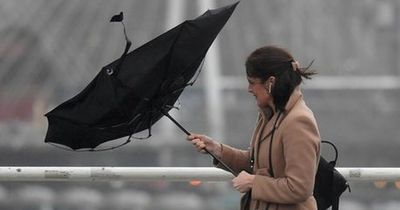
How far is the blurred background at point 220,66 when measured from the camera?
56.5 ft

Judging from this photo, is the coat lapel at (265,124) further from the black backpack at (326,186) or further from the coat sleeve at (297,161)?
the black backpack at (326,186)

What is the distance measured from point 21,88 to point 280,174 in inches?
789

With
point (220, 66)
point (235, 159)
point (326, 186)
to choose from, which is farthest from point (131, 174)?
point (220, 66)

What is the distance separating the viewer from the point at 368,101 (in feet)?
70.6

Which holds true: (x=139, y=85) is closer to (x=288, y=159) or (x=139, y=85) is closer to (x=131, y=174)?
(x=288, y=159)

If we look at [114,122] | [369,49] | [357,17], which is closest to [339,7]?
[357,17]

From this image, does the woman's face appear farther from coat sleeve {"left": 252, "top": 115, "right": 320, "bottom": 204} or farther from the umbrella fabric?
the umbrella fabric

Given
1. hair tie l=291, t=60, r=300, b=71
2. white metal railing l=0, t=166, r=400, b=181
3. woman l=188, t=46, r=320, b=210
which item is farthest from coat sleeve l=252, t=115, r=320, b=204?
white metal railing l=0, t=166, r=400, b=181

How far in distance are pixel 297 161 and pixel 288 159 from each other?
23mm

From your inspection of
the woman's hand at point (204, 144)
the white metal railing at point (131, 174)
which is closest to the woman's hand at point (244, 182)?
the woman's hand at point (204, 144)

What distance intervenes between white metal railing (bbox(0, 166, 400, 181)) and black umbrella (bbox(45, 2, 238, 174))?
67cm

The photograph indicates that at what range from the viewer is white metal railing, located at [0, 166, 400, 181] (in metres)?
2.64

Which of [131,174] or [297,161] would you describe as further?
[131,174]

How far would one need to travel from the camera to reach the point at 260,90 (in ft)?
5.63
